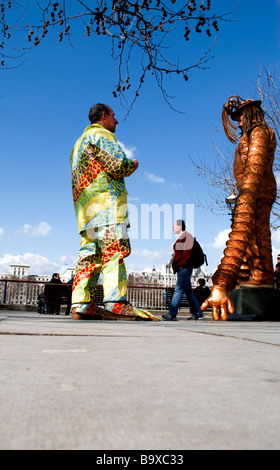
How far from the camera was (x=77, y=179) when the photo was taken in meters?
4.26

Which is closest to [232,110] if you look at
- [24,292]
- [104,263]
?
[104,263]

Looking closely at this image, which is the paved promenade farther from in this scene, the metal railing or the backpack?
the metal railing

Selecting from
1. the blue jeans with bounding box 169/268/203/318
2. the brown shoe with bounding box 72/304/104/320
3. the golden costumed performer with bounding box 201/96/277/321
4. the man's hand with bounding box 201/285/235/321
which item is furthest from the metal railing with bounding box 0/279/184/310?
the brown shoe with bounding box 72/304/104/320

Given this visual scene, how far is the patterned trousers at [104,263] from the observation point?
3949 millimetres

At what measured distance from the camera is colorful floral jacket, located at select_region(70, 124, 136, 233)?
406cm

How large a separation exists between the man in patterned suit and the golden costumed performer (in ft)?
4.58

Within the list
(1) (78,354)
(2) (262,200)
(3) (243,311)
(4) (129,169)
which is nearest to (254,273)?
(3) (243,311)

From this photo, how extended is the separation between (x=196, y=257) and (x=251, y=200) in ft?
4.90

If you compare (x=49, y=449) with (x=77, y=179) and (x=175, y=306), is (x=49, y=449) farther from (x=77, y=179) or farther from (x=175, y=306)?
(x=175, y=306)

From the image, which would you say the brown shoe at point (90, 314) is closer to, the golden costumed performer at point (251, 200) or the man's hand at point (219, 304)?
the man's hand at point (219, 304)

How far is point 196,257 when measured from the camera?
6293 mm

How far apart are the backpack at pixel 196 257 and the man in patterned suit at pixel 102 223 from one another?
2.32m

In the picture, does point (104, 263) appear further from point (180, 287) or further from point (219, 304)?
point (180, 287)

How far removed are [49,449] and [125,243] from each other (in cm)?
363
